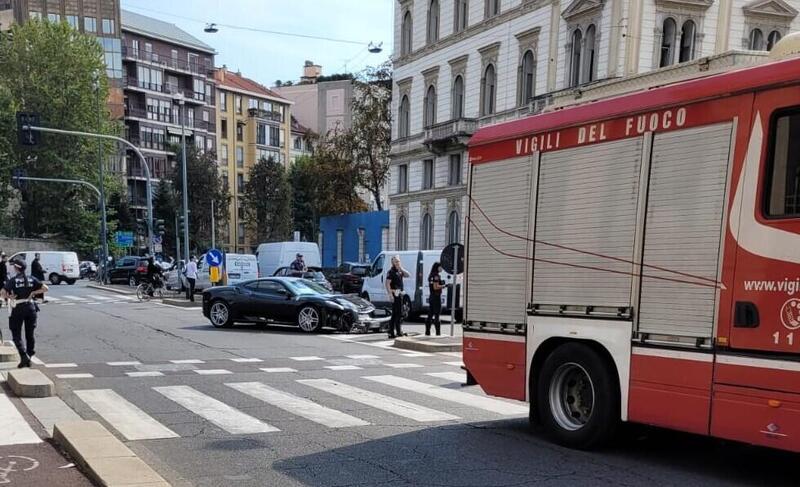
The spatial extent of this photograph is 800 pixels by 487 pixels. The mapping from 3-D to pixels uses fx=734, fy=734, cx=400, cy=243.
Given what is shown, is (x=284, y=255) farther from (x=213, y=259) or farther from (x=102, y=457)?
(x=102, y=457)

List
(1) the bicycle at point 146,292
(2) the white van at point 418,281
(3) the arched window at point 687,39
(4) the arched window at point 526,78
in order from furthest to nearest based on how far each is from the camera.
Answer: (4) the arched window at point 526,78 → (3) the arched window at point 687,39 → (1) the bicycle at point 146,292 → (2) the white van at point 418,281

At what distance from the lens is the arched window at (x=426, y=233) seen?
47.8m

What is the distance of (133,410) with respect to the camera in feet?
27.5

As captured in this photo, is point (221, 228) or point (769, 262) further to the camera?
point (221, 228)

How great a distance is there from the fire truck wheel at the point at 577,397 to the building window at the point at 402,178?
1741 inches

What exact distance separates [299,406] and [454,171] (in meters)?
37.7

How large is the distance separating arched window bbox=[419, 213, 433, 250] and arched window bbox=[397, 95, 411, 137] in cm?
644

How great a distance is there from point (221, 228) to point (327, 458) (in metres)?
71.0

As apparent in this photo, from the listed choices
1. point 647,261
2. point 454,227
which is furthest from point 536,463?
point 454,227

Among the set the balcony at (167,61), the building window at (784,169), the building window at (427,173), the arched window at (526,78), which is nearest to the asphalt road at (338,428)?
the building window at (784,169)

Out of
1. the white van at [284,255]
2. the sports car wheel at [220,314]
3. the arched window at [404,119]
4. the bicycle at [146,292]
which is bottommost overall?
the bicycle at [146,292]

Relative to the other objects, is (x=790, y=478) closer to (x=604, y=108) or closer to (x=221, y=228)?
(x=604, y=108)

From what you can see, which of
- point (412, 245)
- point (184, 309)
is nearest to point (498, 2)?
point (412, 245)

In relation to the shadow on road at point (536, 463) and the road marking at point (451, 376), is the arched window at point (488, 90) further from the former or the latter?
the shadow on road at point (536, 463)
